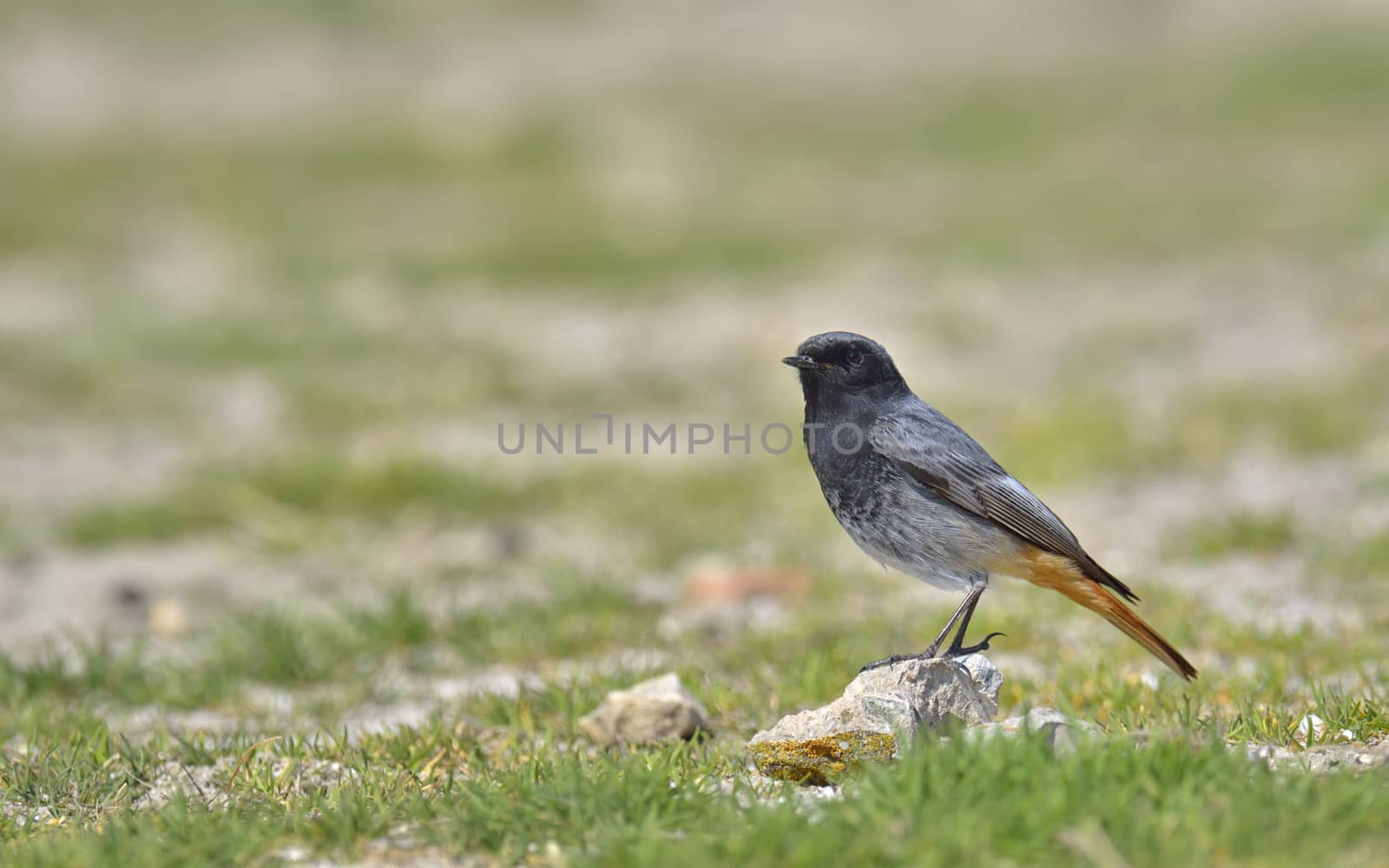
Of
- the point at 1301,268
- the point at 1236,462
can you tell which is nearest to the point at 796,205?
the point at 1301,268

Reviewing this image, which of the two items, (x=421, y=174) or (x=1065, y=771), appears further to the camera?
(x=421, y=174)

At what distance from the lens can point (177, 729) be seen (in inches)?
203

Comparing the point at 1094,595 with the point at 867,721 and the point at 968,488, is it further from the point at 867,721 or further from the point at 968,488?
the point at 867,721

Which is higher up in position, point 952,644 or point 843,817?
point 952,644

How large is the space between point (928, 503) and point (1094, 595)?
0.62 m

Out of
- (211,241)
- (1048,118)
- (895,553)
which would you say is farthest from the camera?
(1048,118)

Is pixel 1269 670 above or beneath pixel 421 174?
beneath

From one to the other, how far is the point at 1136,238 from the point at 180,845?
1713cm

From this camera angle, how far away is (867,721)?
12.8ft

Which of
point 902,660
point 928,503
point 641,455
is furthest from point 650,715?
point 641,455

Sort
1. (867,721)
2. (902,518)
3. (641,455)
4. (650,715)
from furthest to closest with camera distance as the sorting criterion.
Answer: (641,455)
(650,715)
(902,518)
(867,721)

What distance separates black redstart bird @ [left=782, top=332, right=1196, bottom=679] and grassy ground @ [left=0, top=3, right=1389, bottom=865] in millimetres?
558

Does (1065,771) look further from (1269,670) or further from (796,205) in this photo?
(796,205)

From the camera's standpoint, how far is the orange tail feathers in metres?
4.28
